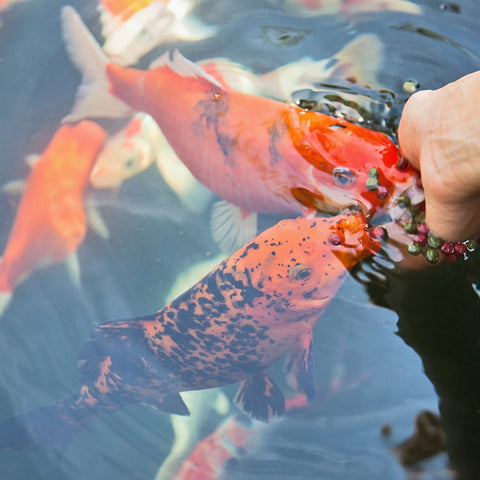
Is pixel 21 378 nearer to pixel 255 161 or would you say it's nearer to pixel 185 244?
pixel 185 244

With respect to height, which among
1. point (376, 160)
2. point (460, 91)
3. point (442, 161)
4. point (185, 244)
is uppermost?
point (460, 91)

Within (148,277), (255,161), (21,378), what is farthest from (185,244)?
(21,378)

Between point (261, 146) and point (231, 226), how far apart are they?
441mm

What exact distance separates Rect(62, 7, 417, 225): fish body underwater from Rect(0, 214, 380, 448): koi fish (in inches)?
7.5

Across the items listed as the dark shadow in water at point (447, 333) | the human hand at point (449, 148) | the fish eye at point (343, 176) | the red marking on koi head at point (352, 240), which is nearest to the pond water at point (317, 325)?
the dark shadow in water at point (447, 333)

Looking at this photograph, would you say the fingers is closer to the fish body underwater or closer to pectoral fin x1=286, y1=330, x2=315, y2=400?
the fish body underwater

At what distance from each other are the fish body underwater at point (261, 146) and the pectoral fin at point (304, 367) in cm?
60

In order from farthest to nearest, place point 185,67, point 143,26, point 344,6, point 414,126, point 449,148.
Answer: point 143,26, point 344,6, point 185,67, point 414,126, point 449,148

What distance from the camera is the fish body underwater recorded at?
2.43 meters

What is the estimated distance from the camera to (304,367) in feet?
8.24

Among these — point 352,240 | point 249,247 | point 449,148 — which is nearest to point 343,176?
point 352,240

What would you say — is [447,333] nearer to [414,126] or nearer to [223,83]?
[414,126]

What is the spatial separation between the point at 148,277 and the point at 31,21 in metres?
1.73

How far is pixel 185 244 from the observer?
2.83 metres
